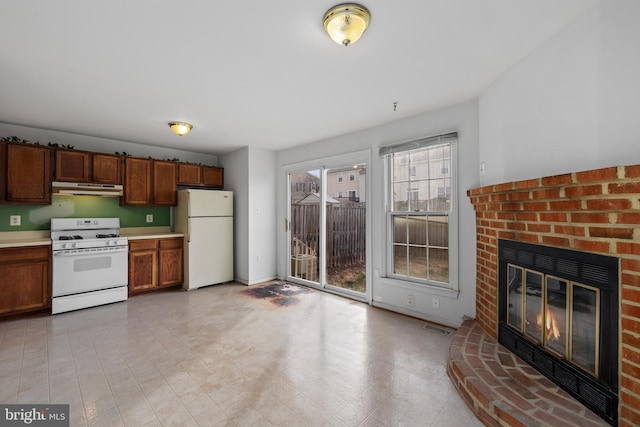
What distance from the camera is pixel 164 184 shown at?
4.95 m

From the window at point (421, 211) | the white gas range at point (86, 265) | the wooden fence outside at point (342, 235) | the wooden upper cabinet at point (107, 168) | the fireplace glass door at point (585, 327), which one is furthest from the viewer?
the wooden fence outside at point (342, 235)

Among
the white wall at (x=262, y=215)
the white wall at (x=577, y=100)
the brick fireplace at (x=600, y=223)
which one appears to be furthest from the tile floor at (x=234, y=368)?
the white wall at (x=577, y=100)

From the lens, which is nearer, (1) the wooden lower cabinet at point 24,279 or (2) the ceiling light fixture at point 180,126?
(1) the wooden lower cabinet at point 24,279

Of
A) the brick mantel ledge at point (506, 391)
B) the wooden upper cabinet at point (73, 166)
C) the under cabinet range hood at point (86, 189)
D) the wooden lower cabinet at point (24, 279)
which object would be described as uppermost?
the wooden upper cabinet at point (73, 166)

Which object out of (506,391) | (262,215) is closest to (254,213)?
(262,215)

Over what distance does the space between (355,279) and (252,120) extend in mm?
2931

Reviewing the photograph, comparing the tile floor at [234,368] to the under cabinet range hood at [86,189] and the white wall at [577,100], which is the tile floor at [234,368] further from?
the white wall at [577,100]

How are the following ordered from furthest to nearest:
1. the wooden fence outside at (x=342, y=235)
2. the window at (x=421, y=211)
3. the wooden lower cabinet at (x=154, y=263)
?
1. the wooden fence outside at (x=342, y=235)
2. the wooden lower cabinet at (x=154, y=263)
3. the window at (x=421, y=211)

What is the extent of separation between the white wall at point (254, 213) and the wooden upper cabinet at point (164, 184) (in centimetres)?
101

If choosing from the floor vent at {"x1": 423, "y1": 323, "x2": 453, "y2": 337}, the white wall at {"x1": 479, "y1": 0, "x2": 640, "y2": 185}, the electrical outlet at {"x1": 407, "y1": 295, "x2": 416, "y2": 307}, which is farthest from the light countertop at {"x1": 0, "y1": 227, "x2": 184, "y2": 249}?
the white wall at {"x1": 479, "y1": 0, "x2": 640, "y2": 185}

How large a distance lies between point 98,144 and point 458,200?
5383mm

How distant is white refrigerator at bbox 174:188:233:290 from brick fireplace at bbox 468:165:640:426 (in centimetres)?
430

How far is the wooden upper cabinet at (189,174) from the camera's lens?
16.8 ft

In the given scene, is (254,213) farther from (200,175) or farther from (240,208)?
(200,175)
